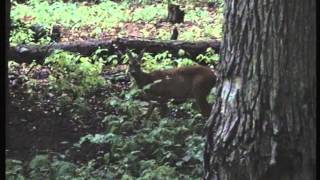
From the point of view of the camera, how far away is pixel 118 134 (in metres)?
7.76

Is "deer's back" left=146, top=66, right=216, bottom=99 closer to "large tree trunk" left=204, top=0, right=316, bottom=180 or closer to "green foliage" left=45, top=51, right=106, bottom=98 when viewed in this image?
"green foliage" left=45, top=51, right=106, bottom=98

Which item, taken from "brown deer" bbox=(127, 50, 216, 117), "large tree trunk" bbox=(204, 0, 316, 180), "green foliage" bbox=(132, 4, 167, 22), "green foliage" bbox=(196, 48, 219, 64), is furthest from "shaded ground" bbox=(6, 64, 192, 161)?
"green foliage" bbox=(132, 4, 167, 22)

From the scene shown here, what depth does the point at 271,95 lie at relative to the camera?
181 inches

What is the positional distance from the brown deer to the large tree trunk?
13.5ft

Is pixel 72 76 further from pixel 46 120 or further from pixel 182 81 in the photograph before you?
pixel 182 81

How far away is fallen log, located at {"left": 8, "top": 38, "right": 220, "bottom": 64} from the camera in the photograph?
471 inches

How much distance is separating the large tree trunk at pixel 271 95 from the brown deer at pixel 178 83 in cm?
412

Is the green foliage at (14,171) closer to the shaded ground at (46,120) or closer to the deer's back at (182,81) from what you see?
the shaded ground at (46,120)

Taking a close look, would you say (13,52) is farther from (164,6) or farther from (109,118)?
(164,6)

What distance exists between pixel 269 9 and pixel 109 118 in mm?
3915

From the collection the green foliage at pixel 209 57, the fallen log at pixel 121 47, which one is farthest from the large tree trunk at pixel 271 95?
the fallen log at pixel 121 47

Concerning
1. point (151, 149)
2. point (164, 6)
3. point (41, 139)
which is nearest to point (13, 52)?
point (41, 139)

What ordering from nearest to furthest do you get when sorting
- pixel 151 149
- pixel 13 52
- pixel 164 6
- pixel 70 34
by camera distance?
pixel 151 149 → pixel 13 52 → pixel 70 34 → pixel 164 6

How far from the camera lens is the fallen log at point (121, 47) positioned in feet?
39.3
